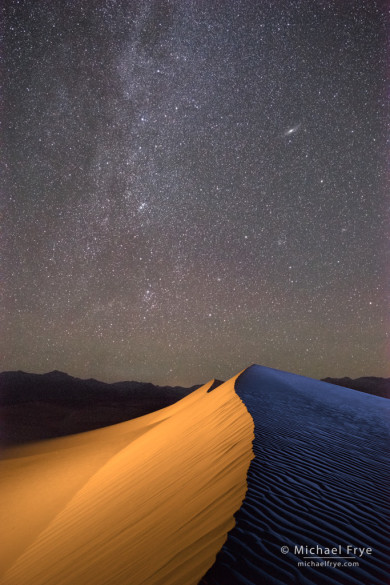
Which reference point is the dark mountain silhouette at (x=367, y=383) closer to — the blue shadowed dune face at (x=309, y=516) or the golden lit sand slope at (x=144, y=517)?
the blue shadowed dune face at (x=309, y=516)

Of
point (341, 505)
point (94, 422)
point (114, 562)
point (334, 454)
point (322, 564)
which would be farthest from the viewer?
point (94, 422)

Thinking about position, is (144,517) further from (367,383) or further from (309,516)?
(367,383)

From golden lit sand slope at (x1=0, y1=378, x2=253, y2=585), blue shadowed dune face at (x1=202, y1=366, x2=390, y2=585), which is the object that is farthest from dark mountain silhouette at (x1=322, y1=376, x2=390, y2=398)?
golden lit sand slope at (x1=0, y1=378, x2=253, y2=585)

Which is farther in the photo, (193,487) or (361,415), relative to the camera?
(361,415)

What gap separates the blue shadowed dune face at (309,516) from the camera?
82.6 inches

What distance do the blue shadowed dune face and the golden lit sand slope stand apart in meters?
0.15

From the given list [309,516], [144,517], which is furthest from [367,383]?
[144,517]

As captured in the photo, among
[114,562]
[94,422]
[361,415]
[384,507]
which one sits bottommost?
[94,422]

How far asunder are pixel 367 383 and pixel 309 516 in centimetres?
9592

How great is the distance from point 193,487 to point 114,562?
3.20 feet

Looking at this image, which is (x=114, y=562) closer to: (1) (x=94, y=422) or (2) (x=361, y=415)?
(2) (x=361, y=415)

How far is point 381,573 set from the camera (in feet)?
7.49

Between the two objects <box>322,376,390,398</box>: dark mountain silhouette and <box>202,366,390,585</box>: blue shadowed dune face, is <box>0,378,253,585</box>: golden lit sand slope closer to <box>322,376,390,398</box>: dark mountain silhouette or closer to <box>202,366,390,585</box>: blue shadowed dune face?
<box>202,366,390,585</box>: blue shadowed dune face

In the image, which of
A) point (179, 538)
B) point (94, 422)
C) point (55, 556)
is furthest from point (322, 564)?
point (94, 422)
